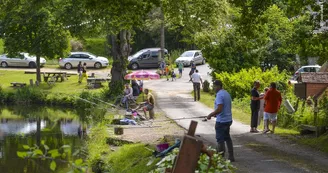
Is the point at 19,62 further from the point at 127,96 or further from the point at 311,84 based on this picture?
the point at 311,84

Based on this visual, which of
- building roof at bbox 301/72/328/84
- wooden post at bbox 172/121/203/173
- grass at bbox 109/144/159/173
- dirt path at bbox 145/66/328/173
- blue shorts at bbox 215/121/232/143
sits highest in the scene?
wooden post at bbox 172/121/203/173

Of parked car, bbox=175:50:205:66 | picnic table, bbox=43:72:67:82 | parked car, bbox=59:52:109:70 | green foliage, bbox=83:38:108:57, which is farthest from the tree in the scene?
green foliage, bbox=83:38:108:57

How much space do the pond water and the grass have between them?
3965 mm

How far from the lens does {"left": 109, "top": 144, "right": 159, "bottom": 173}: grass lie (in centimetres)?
1579

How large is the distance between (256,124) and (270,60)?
22497mm

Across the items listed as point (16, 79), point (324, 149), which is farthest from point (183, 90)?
point (324, 149)

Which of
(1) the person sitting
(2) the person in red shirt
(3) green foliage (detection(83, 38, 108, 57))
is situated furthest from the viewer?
(3) green foliage (detection(83, 38, 108, 57))

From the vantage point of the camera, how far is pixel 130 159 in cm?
1750

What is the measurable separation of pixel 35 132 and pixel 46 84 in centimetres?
1517

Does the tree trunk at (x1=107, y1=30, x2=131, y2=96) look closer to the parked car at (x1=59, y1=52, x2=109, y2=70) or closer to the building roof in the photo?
the building roof

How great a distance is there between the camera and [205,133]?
21.2 meters

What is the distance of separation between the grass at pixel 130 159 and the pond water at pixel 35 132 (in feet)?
13.0

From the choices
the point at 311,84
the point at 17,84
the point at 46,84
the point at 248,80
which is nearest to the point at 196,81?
the point at 248,80

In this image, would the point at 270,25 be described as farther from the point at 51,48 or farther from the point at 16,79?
the point at 16,79
